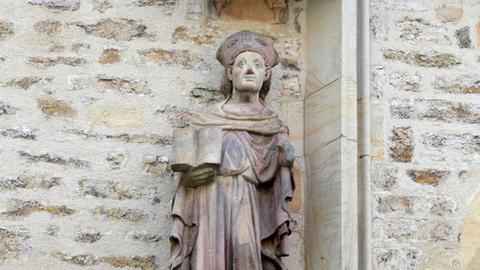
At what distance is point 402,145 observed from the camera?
5.36 metres

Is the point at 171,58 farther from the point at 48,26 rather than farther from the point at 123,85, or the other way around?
the point at 48,26

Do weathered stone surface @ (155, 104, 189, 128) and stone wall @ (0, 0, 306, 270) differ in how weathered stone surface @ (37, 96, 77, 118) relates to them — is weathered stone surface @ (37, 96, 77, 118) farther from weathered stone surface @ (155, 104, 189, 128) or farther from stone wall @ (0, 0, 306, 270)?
weathered stone surface @ (155, 104, 189, 128)

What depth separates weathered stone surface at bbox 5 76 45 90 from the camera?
5.16 metres

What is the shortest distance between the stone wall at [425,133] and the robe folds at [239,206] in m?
0.62

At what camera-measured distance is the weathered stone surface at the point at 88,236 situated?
496cm

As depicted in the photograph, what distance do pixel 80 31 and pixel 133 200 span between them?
0.86 meters

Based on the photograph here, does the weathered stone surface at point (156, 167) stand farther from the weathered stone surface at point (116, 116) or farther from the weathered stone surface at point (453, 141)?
the weathered stone surface at point (453, 141)

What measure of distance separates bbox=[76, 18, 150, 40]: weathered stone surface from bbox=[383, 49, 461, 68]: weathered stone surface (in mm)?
1202

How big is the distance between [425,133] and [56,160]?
1747mm

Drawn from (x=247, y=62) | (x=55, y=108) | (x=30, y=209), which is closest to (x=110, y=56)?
(x=55, y=108)

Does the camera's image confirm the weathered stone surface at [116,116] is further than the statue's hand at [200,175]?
Yes

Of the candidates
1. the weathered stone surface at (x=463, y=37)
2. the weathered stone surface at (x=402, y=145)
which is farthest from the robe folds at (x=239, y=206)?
the weathered stone surface at (x=463, y=37)

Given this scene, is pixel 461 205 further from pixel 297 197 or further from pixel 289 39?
pixel 289 39

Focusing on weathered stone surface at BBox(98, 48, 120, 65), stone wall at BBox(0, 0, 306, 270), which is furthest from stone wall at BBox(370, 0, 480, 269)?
weathered stone surface at BBox(98, 48, 120, 65)
